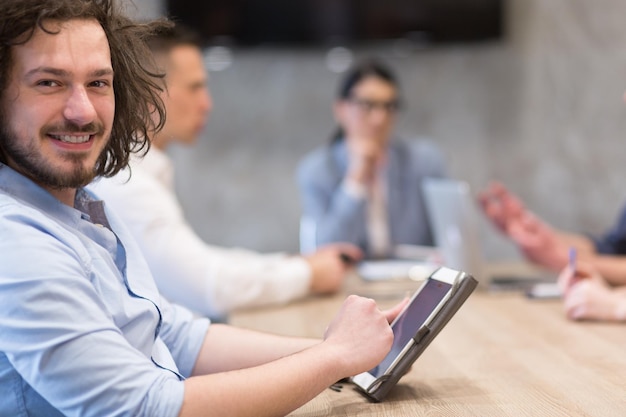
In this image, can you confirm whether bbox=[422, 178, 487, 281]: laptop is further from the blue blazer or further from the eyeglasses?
the eyeglasses

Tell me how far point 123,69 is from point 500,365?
0.85m

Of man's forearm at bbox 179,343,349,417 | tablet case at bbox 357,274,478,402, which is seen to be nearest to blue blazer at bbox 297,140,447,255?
tablet case at bbox 357,274,478,402

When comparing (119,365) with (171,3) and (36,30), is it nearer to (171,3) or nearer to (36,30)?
(36,30)

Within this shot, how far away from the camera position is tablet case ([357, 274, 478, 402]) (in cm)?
130

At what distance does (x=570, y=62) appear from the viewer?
380cm

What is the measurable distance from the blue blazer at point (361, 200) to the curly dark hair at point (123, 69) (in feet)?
6.23

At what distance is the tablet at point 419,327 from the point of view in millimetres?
1304

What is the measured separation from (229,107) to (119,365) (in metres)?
3.52

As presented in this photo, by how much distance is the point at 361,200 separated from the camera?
340cm

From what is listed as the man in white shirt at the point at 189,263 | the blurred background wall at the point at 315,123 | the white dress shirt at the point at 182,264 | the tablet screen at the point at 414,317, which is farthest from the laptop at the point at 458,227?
the blurred background wall at the point at 315,123

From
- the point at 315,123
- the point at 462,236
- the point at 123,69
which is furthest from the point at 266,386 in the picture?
the point at 315,123

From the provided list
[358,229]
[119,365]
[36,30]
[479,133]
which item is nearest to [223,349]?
[119,365]

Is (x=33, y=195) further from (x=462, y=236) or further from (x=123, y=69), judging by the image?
(x=462, y=236)

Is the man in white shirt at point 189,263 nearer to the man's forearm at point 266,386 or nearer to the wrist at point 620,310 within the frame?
the wrist at point 620,310
